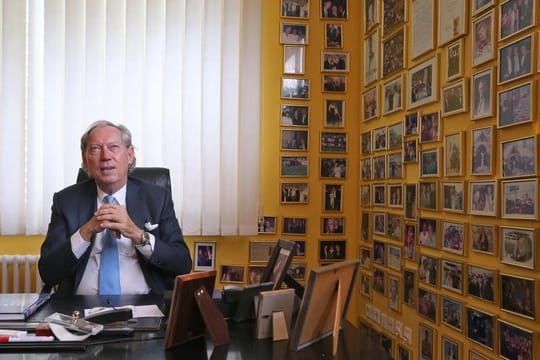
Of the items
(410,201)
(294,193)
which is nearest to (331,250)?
(294,193)

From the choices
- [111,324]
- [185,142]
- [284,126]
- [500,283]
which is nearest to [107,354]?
[111,324]

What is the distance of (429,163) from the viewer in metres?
2.36

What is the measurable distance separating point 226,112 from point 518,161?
1.81 metres

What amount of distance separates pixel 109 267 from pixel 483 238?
130cm

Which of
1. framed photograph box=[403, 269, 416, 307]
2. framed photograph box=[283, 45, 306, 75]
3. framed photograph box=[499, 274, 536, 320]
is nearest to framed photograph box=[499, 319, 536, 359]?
framed photograph box=[499, 274, 536, 320]

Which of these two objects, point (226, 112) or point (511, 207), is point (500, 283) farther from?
point (226, 112)

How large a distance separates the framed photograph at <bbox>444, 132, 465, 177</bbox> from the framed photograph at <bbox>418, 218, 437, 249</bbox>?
0.24 metres

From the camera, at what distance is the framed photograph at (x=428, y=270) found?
7.54ft

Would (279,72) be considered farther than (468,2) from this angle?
Yes

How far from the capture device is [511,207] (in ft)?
5.86

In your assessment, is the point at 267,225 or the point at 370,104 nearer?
the point at 370,104

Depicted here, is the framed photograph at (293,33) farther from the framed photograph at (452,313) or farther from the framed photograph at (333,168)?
the framed photograph at (452,313)

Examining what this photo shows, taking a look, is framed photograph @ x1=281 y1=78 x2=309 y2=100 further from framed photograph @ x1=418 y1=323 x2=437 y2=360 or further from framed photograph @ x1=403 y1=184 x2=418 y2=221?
framed photograph @ x1=418 y1=323 x2=437 y2=360

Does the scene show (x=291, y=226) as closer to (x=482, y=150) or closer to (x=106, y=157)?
(x=106, y=157)
